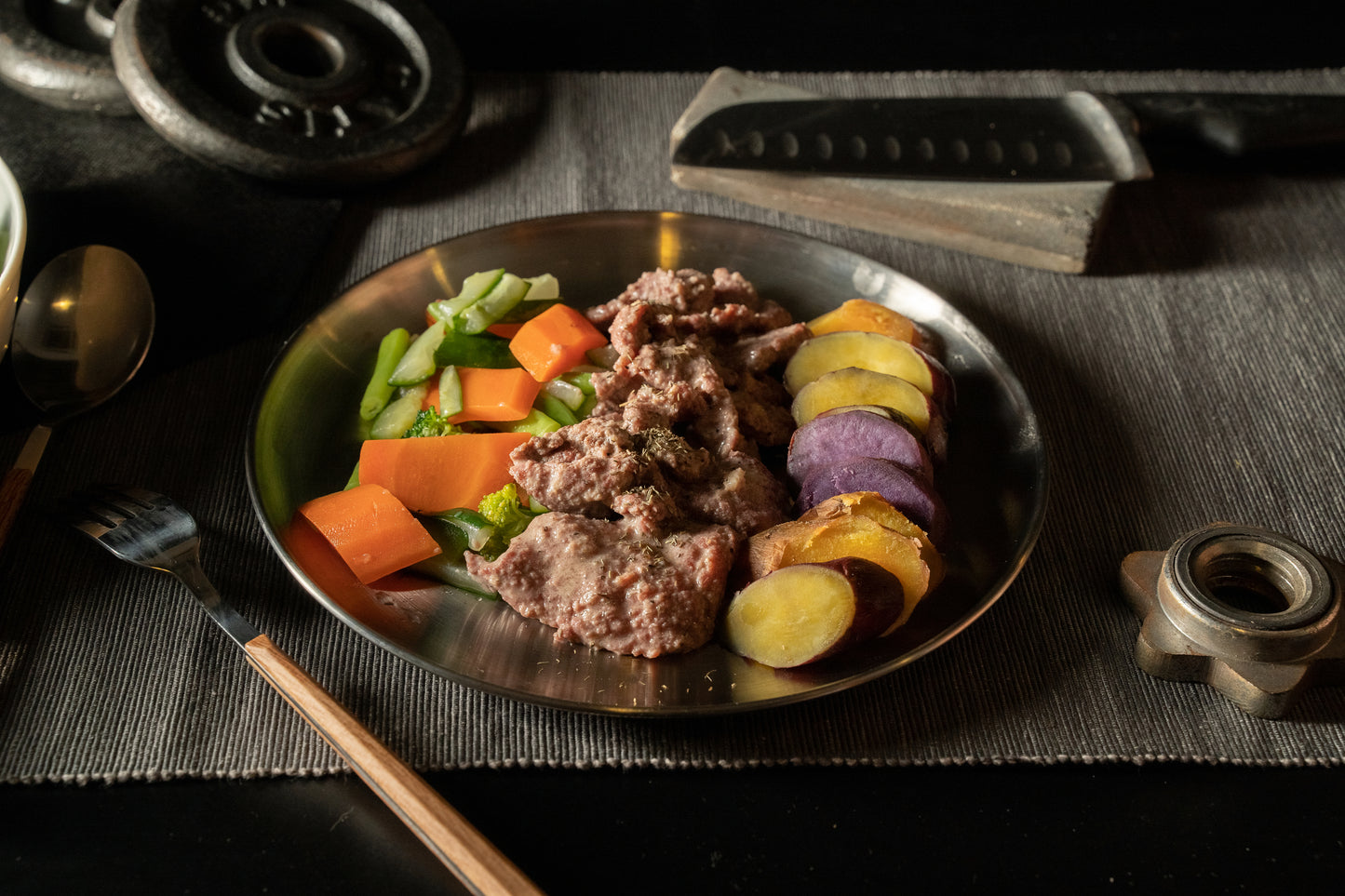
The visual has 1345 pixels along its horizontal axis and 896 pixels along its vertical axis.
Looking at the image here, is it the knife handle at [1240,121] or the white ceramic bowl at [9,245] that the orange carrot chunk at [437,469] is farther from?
the knife handle at [1240,121]

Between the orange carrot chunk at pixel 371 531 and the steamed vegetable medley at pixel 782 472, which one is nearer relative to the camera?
the steamed vegetable medley at pixel 782 472

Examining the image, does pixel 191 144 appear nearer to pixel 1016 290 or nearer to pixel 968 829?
pixel 1016 290

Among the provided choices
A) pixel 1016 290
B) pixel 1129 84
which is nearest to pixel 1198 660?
pixel 1016 290

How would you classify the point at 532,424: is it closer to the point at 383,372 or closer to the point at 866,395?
the point at 383,372

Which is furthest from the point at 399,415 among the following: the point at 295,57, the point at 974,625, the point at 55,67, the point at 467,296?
the point at 55,67

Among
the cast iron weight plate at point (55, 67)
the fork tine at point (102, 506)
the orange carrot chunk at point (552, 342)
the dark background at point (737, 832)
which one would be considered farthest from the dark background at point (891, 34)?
the dark background at point (737, 832)

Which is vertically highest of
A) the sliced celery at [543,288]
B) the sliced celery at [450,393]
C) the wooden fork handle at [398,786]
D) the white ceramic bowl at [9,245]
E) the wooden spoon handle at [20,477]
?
the white ceramic bowl at [9,245]
